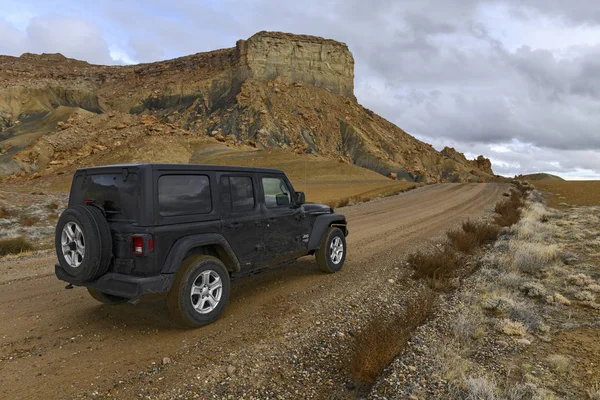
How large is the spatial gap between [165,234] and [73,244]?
4.08 ft

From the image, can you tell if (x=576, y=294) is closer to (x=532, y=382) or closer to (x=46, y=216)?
(x=532, y=382)

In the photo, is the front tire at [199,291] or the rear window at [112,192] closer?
the rear window at [112,192]

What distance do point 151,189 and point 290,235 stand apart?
272 centimetres

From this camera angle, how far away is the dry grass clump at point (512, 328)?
15.1ft

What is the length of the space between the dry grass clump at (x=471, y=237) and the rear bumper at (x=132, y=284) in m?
8.01

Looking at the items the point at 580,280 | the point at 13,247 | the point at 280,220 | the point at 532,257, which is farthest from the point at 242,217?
the point at 13,247

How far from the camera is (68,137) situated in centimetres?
5509

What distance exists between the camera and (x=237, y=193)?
5.54 metres

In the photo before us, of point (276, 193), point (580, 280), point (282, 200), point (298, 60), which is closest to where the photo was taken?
point (276, 193)

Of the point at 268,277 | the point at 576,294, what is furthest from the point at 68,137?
the point at 576,294

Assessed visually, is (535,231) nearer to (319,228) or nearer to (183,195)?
(319,228)

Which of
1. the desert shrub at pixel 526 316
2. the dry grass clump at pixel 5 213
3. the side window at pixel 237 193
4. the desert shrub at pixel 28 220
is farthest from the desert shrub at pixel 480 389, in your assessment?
the dry grass clump at pixel 5 213

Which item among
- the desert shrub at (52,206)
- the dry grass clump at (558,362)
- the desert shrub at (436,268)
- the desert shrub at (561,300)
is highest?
the desert shrub at (52,206)

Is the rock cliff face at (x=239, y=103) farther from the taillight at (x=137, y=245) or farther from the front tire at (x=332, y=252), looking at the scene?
the taillight at (x=137, y=245)
